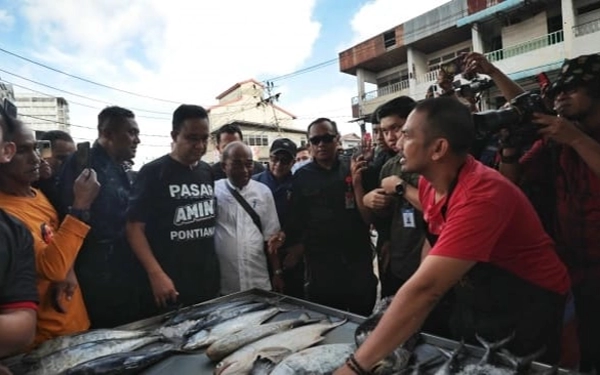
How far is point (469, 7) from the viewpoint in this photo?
1591 centimetres

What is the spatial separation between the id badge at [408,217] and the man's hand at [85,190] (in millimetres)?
1945

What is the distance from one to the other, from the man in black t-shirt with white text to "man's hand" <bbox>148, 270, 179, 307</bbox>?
0.15 m

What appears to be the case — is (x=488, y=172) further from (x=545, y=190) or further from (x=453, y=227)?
(x=545, y=190)

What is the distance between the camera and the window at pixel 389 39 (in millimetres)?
19317

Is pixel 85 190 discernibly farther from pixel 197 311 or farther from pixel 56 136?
pixel 56 136

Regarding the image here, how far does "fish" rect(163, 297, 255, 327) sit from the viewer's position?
1.97 m

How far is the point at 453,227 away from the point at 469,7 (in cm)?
1813

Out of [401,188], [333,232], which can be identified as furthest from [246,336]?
[333,232]

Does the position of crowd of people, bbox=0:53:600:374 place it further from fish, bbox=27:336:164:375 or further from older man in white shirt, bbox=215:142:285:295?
fish, bbox=27:336:164:375

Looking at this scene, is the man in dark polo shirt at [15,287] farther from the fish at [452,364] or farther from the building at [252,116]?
the building at [252,116]

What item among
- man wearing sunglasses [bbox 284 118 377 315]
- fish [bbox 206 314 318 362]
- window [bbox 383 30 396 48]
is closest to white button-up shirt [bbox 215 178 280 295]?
man wearing sunglasses [bbox 284 118 377 315]

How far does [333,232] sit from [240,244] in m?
0.77

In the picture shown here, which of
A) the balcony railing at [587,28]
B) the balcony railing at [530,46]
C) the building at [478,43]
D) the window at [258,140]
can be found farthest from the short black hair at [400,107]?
the window at [258,140]

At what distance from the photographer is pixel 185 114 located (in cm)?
259
